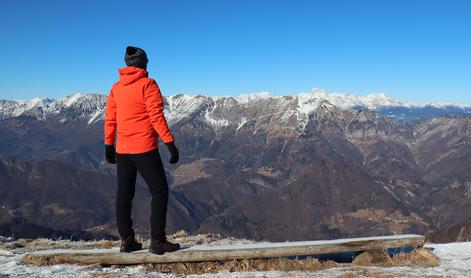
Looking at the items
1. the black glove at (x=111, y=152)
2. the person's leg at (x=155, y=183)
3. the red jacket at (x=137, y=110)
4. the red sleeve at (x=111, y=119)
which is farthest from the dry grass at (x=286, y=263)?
the red sleeve at (x=111, y=119)

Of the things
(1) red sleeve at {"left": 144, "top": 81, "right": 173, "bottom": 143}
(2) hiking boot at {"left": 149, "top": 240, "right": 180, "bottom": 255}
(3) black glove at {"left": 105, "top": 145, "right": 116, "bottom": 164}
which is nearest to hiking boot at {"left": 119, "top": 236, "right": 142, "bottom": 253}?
(2) hiking boot at {"left": 149, "top": 240, "right": 180, "bottom": 255}

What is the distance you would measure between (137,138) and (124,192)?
162 cm

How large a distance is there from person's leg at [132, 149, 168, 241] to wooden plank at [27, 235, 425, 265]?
2.16 ft

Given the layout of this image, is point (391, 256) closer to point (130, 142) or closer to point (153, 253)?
point (153, 253)

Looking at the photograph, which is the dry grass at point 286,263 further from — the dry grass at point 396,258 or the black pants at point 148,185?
the black pants at point 148,185


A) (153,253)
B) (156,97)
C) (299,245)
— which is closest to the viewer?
(156,97)

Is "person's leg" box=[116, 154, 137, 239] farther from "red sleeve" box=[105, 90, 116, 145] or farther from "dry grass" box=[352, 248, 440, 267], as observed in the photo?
"dry grass" box=[352, 248, 440, 267]

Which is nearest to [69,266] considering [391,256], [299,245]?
[299,245]

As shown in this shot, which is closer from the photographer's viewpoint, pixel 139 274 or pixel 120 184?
pixel 139 274

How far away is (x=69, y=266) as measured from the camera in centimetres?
1091

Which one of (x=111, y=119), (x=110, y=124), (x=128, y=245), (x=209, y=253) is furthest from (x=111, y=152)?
(x=209, y=253)

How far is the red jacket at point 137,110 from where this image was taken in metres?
10.4

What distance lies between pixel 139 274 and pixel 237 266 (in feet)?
8.31

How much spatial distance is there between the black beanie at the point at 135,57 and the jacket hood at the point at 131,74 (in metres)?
0.16
